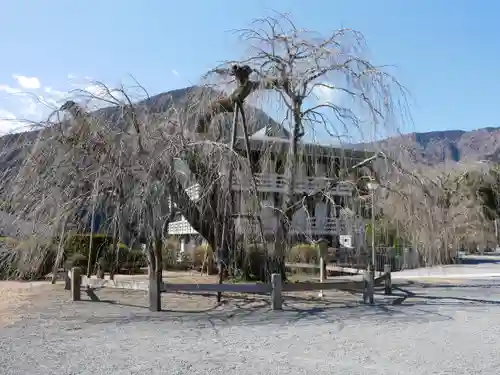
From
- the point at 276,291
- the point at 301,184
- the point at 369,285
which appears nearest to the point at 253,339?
the point at 276,291

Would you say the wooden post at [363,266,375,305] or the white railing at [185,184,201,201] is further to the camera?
the wooden post at [363,266,375,305]

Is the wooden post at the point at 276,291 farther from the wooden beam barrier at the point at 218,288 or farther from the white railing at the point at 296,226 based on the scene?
the white railing at the point at 296,226

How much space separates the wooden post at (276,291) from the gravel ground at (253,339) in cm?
28

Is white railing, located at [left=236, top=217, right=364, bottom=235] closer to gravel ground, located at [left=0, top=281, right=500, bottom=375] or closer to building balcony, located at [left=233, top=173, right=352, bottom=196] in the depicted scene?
building balcony, located at [left=233, top=173, right=352, bottom=196]

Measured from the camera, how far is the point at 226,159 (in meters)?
11.4

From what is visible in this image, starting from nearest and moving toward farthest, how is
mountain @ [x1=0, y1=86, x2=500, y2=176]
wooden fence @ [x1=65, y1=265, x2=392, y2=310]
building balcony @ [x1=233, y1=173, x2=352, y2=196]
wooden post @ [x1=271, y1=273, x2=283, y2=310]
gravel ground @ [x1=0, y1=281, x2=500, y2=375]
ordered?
gravel ground @ [x1=0, y1=281, x2=500, y2=375], wooden fence @ [x1=65, y1=265, x2=392, y2=310], mountain @ [x1=0, y1=86, x2=500, y2=176], wooden post @ [x1=271, y1=273, x2=283, y2=310], building balcony @ [x1=233, y1=173, x2=352, y2=196]

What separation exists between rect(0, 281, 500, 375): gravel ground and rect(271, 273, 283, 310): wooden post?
28 cm

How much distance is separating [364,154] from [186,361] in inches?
377

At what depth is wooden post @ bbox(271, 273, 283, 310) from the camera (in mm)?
11539

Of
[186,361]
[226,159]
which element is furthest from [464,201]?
[186,361]

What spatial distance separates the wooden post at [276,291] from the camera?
11539 millimetres

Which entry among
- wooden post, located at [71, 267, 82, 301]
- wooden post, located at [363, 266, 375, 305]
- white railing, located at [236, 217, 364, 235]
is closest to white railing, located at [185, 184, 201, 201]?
white railing, located at [236, 217, 364, 235]

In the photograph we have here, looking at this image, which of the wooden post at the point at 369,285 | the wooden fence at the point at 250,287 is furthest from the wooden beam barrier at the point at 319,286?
the wooden post at the point at 369,285

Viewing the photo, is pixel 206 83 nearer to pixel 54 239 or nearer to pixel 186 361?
pixel 54 239
